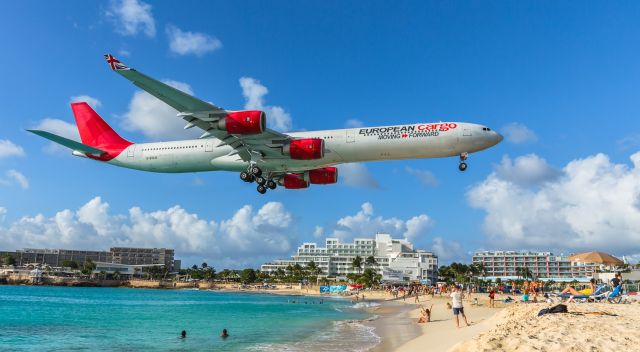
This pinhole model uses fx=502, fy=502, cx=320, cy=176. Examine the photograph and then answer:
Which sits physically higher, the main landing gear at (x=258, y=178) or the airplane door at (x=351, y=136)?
the airplane door at (x=351, y=136)

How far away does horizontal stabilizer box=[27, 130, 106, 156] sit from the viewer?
33.6 m

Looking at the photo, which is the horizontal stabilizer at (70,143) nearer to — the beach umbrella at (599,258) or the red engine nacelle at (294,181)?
the red engine nacelle at (294,181)

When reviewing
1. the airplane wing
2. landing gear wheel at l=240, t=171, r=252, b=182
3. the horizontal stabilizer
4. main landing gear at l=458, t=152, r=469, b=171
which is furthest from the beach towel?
the horizontal stabilizer

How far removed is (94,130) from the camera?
146 ft

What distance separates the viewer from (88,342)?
130 feet

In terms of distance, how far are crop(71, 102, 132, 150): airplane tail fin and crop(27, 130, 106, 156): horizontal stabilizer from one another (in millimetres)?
1315

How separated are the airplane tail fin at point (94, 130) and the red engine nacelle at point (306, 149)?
16.6m

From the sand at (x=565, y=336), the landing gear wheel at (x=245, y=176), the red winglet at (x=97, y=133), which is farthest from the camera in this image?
the red winglet at (x=97, y=133)

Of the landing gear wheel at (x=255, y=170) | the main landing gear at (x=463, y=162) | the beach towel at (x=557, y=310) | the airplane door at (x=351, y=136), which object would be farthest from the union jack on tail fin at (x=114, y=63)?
the beach towel at (x=557, y=310)

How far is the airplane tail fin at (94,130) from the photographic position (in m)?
43.2

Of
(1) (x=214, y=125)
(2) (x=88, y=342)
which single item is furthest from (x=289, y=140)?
(2) (x=88, y=342)

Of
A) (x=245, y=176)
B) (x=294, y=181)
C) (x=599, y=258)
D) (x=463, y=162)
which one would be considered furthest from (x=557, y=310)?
(x=599, y=258)

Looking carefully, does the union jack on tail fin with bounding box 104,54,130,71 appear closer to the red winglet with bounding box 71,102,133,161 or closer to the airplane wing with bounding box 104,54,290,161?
the airplane wing with bounding box 104,54,290,161

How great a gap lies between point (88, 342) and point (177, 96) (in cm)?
2208
